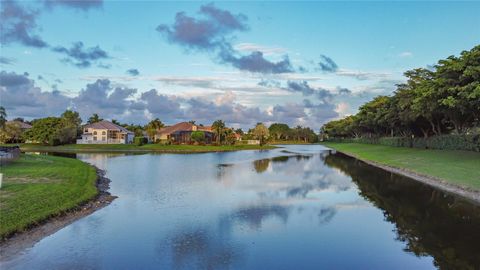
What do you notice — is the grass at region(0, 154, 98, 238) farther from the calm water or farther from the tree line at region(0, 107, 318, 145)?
the tree line at region(0, 107, 318, 145)

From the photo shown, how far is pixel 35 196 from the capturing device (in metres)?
18.2

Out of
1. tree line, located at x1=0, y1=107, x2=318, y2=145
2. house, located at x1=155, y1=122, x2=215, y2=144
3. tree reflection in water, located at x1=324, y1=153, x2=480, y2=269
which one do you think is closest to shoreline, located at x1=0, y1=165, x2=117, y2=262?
tree reflection in water, located at x1=324, y1=153, x2=480, y2=269

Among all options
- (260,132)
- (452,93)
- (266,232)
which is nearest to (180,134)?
(260,132)

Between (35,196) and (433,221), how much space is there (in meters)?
16.8

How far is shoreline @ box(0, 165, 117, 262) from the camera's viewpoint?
39.1 ft

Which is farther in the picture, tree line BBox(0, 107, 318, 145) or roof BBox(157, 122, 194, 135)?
roof BBox(157, 122, 194, 135)

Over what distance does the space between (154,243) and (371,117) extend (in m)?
75.4

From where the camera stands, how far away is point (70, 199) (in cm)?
1916

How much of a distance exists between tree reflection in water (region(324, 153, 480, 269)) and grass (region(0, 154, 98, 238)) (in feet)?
41.8

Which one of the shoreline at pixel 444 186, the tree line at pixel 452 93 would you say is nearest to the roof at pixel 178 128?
the tree line at pixel 452 93

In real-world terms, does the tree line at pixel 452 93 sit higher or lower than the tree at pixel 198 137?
higher

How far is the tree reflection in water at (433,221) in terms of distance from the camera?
1207cm

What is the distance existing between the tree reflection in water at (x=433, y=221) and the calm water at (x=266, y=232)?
3cm

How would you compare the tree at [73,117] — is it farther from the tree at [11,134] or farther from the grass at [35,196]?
the grass at [35,196]
